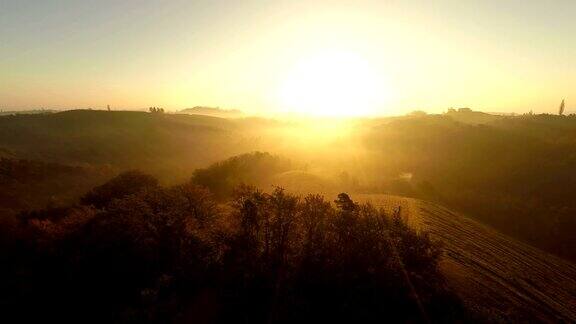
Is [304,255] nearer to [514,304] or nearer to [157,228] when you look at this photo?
[157,228]

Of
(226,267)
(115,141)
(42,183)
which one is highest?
(226,267)

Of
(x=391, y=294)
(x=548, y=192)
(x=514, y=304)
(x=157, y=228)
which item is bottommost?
Result: (x=548, y=192)

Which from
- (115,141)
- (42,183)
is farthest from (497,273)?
(115,141)

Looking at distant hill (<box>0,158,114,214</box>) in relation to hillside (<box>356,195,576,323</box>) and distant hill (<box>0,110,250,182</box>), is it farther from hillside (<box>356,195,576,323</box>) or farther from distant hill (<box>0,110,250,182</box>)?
hillside (<box>356,195,576,323</box>)

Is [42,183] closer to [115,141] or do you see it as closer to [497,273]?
[497,273]

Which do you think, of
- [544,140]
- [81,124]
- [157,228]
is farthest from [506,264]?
[81,124]

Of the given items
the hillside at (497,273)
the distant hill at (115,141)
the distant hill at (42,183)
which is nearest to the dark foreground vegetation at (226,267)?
the hillside at (497,273)

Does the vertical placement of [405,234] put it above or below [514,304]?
above

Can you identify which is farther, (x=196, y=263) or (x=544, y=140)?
(x=544, y=140)
